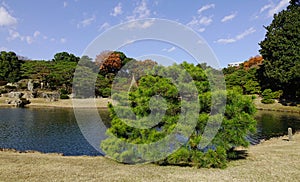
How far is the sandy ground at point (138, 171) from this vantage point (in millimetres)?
9047

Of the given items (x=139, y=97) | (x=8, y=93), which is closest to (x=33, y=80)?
(x=8, y=93)

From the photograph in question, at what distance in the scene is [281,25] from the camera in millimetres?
46125

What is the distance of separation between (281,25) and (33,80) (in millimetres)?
56101

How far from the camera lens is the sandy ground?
9047mm

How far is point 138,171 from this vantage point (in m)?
9.98

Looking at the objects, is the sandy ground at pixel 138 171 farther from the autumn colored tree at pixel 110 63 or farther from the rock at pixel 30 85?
the rock at pixel 30 85

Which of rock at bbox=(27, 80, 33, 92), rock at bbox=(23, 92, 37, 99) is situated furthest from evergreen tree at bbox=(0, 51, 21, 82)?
rock at bbox=(23, 92, 37, 99)

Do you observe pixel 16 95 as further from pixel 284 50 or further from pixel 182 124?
pixel 182 124

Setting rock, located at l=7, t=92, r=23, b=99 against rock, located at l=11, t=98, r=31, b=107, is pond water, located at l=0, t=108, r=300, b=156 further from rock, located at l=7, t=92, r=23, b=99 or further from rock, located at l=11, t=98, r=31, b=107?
rock, located at l=7, t=92, r=23, b=99

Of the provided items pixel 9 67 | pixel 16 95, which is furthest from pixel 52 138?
pixel 9 67

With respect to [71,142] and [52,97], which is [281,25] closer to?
[71,142]

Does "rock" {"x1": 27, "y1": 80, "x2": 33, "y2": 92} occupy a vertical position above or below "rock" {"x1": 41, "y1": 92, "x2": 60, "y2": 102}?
above

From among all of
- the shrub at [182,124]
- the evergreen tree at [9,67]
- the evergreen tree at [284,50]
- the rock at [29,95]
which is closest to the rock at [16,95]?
the rock at [29,95]

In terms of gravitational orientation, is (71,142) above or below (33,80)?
below
